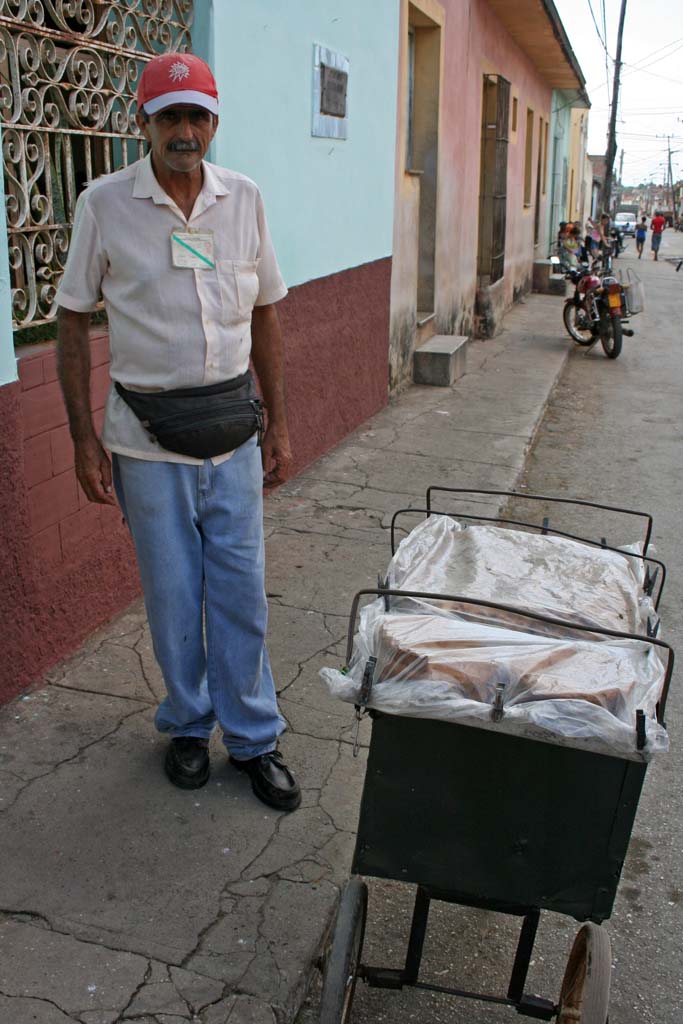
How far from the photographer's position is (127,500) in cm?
278

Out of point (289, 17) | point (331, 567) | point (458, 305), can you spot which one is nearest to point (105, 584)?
point (331, 567)

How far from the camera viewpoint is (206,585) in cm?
287

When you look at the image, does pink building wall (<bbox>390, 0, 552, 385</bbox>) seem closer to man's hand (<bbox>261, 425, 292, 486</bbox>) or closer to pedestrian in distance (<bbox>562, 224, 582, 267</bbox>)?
pedestrian in distance (<bbox>562, 224, 582, 267</bbox>)

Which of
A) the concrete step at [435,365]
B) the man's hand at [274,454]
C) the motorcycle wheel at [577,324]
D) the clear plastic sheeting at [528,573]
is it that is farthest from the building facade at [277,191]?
the clear plastic sheeting at [528,573]

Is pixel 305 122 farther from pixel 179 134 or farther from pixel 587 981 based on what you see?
pixel 587 981

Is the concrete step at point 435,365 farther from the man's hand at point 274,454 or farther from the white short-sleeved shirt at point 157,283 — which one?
the white short-sleeved shirt at point 157,283

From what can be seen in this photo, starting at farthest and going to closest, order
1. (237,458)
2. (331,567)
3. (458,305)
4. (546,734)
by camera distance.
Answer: (458,305) < (331,567) < (237,458) < (546,734)

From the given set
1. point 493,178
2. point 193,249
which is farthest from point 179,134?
point 493,178

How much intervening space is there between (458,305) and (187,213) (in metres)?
9.56

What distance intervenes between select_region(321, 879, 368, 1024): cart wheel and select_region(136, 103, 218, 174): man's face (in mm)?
1721

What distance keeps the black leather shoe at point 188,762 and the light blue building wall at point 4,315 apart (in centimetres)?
124

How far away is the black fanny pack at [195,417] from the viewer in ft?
8.70

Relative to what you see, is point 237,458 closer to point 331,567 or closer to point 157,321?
point 157,321

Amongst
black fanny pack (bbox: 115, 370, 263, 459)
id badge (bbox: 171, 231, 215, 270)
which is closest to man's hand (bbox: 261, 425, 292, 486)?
black fanny pack (bbox: 115, 370, 263, 459)
